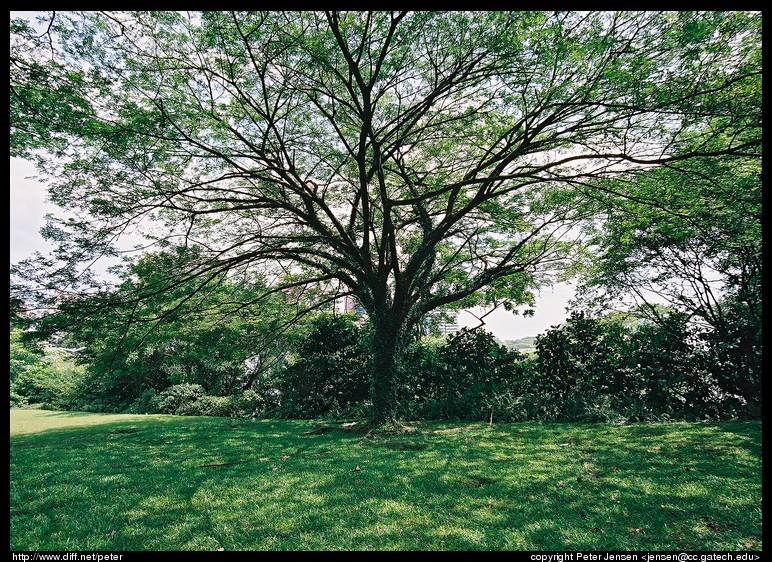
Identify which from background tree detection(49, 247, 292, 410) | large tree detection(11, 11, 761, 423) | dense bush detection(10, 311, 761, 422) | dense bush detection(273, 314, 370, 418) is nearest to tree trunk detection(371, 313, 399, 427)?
large tree detection(11, 11, 761, 423)

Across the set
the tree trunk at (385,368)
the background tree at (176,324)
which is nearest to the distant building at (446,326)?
the tree trunk at (385,368)

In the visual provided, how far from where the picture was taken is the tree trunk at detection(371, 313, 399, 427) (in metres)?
9.19

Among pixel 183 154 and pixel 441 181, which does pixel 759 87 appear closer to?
pixel 441 181

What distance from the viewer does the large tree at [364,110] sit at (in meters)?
5.26

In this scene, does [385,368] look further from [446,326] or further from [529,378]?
[446,326]

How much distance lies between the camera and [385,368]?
9.39 metres

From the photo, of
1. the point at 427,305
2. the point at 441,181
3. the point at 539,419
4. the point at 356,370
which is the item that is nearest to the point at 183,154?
the point at 441,181

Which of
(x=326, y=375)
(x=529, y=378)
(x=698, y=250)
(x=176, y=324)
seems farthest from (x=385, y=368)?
(x=698, y=250)

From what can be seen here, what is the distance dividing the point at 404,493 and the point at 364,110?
5475mm

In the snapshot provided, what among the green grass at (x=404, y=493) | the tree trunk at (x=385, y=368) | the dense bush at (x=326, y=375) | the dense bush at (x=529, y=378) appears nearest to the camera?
the green grass at (x=404, y=493)

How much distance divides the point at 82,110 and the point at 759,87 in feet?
32.8

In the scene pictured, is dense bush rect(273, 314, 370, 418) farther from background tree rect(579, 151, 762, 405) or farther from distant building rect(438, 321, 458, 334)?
background tree rect(579, 151, 762, 405)

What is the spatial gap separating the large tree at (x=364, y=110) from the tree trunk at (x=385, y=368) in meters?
0.04

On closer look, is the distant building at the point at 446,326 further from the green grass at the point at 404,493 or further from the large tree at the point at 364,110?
the green grass at the point at 404,493
